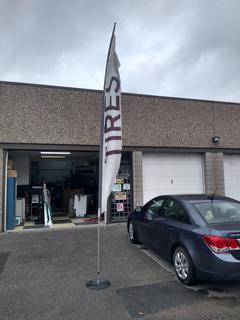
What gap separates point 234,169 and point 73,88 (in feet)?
23.8

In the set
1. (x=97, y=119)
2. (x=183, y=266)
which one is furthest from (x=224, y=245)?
(x=97, y=119)

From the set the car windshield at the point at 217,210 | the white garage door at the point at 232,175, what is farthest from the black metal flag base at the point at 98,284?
the white garage door at the point at 232,175

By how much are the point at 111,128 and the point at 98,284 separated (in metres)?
2.56

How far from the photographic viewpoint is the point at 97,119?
394 inches

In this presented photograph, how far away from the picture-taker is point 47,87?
31.4 ft

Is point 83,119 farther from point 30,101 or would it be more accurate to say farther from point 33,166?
point 33,166

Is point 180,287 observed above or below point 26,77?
below

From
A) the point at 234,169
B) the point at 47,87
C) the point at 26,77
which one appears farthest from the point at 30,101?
the point at 234,169

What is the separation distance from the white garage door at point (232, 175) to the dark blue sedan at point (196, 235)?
6.65 metres

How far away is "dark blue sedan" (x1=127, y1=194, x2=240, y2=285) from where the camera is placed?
3.93 m

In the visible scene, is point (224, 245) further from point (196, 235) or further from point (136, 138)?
point (136, 138)

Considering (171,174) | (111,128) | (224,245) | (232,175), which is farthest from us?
(232,175)

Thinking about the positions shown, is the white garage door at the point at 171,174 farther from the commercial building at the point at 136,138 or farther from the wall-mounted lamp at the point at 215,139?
the wall-mounted lamp at the point at 215,139

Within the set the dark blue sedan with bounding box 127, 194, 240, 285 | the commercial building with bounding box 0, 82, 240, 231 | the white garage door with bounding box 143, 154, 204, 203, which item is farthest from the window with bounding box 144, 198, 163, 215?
the white garage door with bounding box 143, 154, 204, 203
